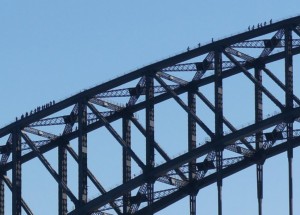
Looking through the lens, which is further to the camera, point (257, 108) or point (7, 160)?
point (7, 160)

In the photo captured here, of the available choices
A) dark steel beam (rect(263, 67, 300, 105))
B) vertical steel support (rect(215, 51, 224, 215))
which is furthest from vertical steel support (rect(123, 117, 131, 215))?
dark steel beam (rect(263, 67, 300, 105))

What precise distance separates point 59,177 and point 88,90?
5.51 meters

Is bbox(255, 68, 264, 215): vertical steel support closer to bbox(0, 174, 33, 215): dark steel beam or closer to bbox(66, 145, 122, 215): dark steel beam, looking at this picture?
bbox(66, 145, 122, 215): dark steel beam

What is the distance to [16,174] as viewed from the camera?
132375 mm

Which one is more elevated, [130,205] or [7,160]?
[7,160]

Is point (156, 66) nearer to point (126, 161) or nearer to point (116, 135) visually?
point (116, 135)

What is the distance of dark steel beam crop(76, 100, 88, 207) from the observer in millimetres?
128000

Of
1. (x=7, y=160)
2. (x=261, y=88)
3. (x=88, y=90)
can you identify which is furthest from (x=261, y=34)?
(x=7, y=160)

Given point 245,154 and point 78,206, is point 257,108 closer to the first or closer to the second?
point 245,154

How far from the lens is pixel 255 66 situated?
4953 inches

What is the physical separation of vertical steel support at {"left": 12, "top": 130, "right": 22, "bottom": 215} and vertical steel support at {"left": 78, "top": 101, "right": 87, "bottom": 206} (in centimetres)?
444

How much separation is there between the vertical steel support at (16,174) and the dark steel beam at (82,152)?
4.45 m

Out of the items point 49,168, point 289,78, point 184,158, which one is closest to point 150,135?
point 184,158

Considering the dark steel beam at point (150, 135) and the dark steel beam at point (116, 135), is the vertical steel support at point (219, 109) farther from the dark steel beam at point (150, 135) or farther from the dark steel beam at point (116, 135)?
the dark steel beam at point (116, 135)
